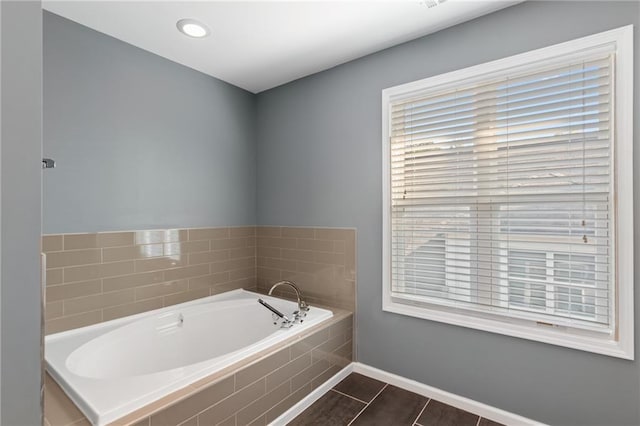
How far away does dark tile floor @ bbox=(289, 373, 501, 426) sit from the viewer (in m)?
1.94

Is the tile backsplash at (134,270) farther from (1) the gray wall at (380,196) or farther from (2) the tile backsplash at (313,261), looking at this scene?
(1) the gray wall at (380,196)

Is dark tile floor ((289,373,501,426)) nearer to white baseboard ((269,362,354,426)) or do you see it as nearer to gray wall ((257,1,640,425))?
white baseboard ((269,362,354,426))

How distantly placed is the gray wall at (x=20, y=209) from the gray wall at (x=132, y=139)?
2.00m

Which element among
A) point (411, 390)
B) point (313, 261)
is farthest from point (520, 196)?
point (313, 261)

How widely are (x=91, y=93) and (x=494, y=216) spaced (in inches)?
109

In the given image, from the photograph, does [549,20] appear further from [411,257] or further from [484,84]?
[411,257]

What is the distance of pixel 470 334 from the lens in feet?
6.72

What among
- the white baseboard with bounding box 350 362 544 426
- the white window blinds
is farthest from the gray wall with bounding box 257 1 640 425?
the white window blinds

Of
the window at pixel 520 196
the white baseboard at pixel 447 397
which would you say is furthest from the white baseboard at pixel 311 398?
the window at pixel 520 196

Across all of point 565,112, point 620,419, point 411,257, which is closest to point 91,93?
point 411,257

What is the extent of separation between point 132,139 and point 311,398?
2.24 meters

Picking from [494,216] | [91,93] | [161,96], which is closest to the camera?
[494,216]

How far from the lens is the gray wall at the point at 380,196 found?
169cm

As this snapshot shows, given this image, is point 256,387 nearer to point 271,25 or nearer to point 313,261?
point 313,261
